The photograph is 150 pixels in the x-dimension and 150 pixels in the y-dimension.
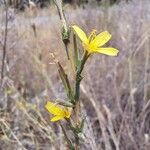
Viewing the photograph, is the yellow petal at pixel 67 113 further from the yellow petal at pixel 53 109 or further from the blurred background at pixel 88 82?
the blurred background at pixel 88 82

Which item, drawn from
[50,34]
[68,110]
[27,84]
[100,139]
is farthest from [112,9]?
[68,110]

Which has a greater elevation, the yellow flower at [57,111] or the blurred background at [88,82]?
the yellow flower at [57,111]

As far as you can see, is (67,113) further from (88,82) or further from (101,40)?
(88,82)

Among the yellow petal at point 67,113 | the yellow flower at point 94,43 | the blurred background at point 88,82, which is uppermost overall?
the yellow flower at point 94,43

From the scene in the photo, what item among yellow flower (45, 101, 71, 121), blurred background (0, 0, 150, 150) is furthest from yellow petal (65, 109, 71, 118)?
blurred background (0, 0, 150, 150)

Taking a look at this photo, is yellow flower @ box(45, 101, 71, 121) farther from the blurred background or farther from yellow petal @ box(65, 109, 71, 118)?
the blurred background

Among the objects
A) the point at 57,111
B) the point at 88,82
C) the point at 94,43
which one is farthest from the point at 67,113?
the point at 88,82

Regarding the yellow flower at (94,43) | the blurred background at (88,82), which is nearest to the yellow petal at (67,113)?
the yellow flower at (94,43)

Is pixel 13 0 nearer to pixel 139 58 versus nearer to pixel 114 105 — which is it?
pixel 114 105
